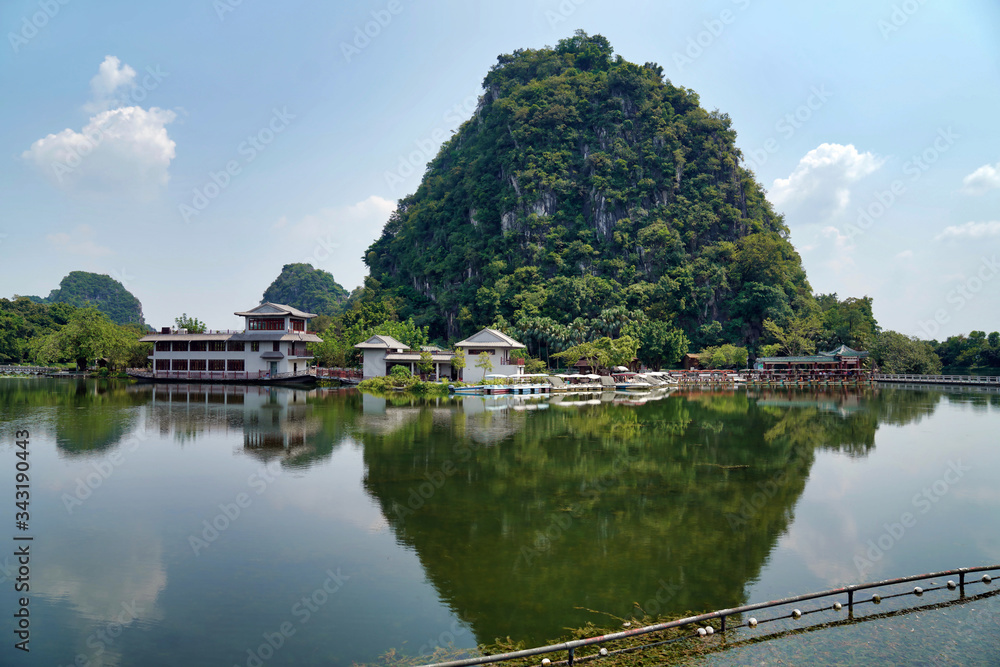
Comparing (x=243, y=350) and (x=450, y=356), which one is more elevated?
(x=243, y=350)

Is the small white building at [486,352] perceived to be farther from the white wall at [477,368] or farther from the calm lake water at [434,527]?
the calm lake water at [434,527]

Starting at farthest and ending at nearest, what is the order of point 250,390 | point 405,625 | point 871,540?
point 250,390, point 871,540, point 405,625

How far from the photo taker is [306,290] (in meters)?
162

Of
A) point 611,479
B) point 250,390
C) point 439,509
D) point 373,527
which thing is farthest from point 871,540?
point 250,390

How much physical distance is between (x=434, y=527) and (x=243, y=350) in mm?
51064

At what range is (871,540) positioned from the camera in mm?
12734

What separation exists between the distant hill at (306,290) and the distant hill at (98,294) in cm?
3639

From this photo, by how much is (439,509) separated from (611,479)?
591cm

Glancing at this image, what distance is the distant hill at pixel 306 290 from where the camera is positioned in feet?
523

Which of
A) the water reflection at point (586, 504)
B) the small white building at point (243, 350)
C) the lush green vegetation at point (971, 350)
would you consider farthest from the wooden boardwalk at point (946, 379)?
the small white building at point (243, 350)

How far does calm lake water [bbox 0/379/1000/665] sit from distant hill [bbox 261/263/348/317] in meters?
136

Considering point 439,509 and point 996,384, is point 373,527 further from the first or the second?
point 996,384

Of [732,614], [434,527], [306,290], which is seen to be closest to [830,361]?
[434,527]

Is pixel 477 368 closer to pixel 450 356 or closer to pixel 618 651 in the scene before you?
pixel 450 356
